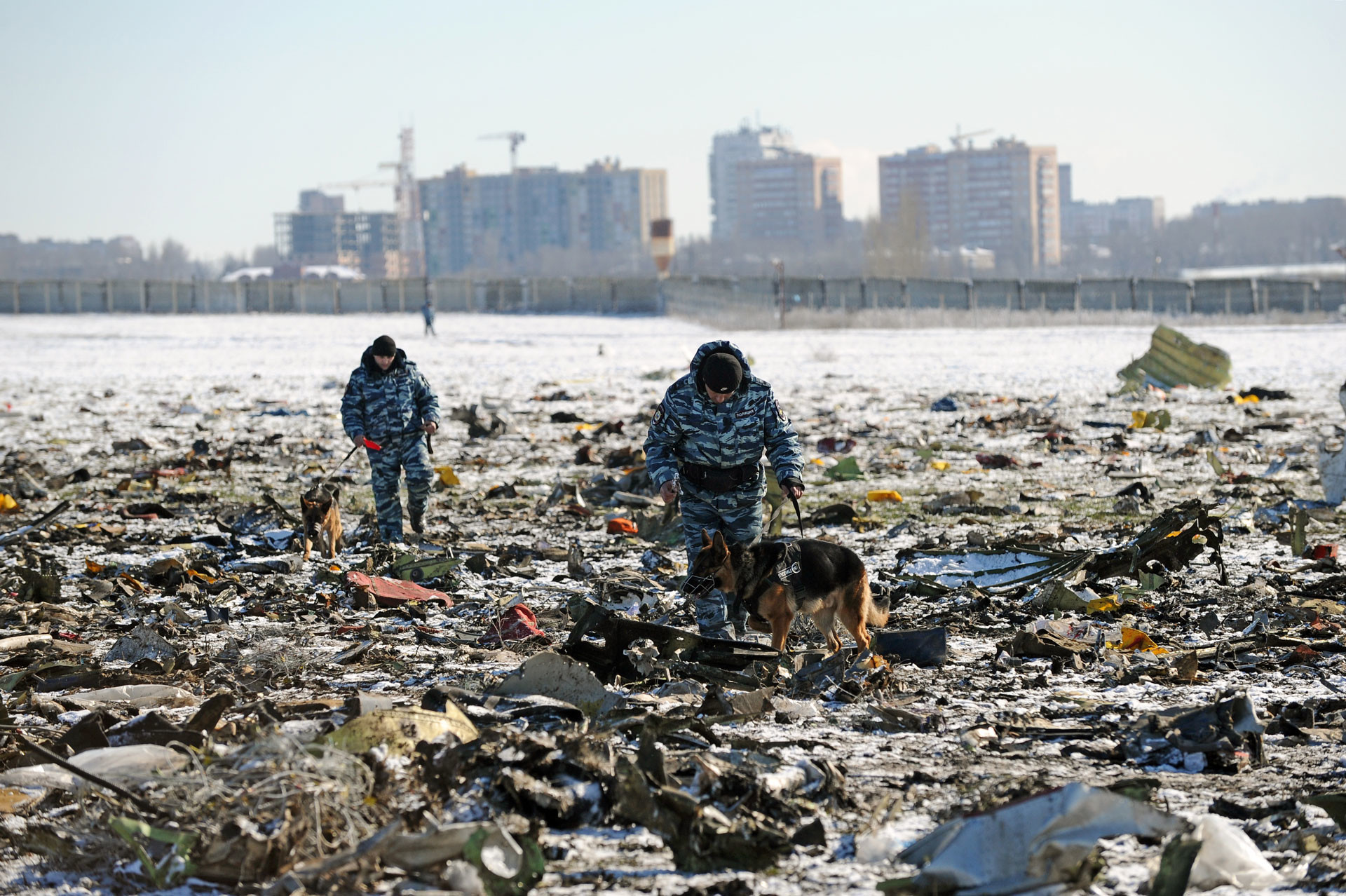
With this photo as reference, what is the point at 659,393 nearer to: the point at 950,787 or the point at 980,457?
the point at 980,457

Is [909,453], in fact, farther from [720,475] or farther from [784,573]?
[784,573]

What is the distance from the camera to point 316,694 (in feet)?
18.3

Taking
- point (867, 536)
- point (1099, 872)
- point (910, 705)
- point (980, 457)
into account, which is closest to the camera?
point (1099, 872)

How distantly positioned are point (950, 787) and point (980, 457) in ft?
29.0

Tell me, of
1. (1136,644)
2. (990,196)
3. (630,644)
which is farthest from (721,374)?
(990,196)

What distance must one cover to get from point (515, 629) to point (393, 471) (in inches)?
118

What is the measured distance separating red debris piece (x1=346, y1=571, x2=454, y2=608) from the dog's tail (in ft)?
8.22

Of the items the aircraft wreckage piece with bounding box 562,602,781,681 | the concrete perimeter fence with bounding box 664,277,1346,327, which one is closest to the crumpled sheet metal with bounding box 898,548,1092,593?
the aircraft wreckage piece with bounding box 562,602,781,681

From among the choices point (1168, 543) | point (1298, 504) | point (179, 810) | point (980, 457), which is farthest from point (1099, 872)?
point (980, 457)

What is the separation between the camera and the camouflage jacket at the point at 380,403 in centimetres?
915

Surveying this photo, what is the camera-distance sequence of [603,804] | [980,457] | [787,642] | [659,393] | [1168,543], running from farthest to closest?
[659,393] → [980,457] → [1168,543] → [787,642] → [603,804]

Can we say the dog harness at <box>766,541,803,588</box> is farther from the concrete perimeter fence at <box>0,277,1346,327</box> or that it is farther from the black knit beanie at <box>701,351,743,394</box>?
the concrete perimeter fence at <box>0,277,1346,327</box>

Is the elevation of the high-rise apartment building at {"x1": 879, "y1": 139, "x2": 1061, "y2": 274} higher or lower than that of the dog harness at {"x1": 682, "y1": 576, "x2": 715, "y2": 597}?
higher

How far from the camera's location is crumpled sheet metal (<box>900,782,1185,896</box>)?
3.62 meters
